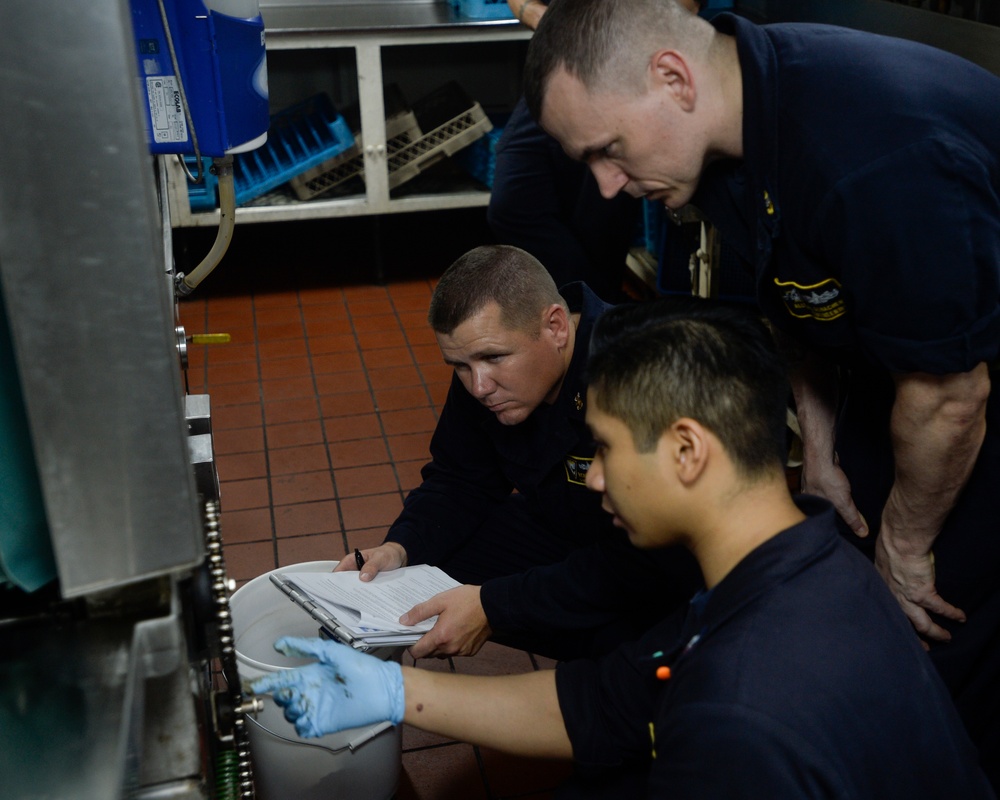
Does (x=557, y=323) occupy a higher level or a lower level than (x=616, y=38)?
lower

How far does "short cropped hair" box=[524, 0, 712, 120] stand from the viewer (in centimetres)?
142

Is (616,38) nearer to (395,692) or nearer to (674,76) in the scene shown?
(674,76)

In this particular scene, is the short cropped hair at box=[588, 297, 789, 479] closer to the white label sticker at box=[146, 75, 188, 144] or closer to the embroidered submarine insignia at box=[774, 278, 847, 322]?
the embroidered submarine insignia at box=[774, 278, 847, 322]

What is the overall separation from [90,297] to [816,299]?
1.15 m

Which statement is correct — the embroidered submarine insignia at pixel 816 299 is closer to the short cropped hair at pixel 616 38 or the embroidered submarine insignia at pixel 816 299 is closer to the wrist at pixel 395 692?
the short cropped hair at pixel 616 38

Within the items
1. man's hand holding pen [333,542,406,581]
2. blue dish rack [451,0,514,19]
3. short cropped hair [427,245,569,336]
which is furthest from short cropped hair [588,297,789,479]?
blue dish rack [451,0,514,19]

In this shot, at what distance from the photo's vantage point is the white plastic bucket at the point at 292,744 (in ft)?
5.47

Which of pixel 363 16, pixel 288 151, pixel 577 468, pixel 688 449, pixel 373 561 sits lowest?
pixel 373 561

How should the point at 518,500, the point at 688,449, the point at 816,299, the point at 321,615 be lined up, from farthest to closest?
1. the point at 518,500
2. the point at 321,615
3. the point at 816,299
4. the point at 688,449

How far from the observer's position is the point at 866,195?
4.41ft

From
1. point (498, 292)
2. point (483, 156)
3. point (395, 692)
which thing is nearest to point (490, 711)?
point (395, 692)

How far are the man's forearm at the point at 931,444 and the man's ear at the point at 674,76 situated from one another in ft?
1.71

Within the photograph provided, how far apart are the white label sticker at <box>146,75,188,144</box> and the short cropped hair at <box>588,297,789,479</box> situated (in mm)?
902

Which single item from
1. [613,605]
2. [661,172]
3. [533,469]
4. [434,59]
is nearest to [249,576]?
[533,469]
